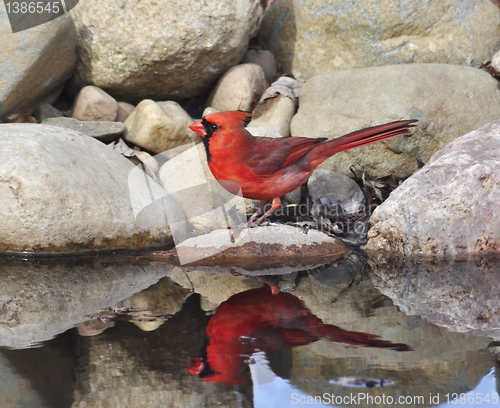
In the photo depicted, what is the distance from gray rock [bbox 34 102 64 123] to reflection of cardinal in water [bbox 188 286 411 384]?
3630 mm

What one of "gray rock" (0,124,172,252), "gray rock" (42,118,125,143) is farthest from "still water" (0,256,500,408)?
"gray rock" (42,118,125,143)

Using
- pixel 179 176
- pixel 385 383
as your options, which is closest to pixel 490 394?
pixel 385 383

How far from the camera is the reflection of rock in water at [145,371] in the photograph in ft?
7.61

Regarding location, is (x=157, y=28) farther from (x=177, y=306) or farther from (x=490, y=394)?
(x=490, y=394)

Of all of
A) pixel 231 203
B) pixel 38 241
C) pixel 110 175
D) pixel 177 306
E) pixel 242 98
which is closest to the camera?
pixel 177 306

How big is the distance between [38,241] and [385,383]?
10.5ft

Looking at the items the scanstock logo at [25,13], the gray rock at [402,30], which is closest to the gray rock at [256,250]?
the scanstock logo at [25,13]

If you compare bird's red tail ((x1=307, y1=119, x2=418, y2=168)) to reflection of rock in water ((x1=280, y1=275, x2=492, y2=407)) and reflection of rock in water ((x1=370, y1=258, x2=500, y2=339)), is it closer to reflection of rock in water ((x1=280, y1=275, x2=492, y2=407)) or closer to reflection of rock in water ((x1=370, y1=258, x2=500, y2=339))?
reflection of rock in water ((x1=370, y1=258, x2=500, y2=339))

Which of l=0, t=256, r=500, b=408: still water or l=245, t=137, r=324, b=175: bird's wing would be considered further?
l=245, t=137, r=324, b=175: bird's wing

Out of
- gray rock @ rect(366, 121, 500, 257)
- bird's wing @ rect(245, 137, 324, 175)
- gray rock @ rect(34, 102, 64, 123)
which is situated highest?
bird's wing @ rect(245, 137, 324, 175)

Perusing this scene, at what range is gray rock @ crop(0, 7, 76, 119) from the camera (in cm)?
553

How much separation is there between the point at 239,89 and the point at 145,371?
4.49 m

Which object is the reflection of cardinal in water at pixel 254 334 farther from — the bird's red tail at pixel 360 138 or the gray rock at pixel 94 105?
the gray rock at pixel 94 105

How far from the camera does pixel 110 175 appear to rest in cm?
500
